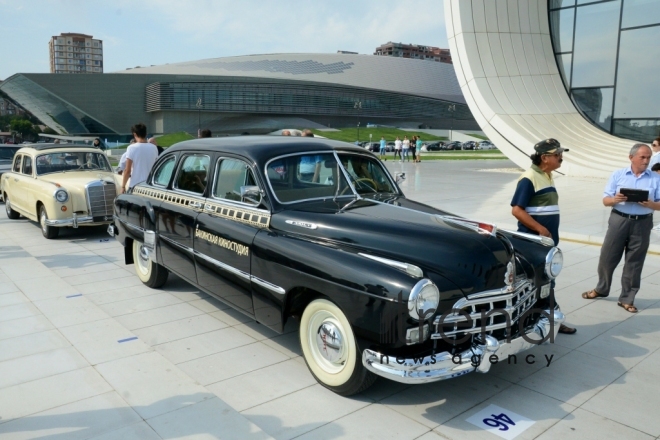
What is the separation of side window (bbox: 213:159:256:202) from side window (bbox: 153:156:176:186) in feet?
3.59

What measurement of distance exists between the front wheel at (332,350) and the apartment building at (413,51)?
191393 mm

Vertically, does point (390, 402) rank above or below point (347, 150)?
below

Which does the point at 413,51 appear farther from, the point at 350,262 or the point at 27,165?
the point at 350,262

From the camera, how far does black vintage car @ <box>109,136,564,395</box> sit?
10.9 ft

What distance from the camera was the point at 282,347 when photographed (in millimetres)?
4656

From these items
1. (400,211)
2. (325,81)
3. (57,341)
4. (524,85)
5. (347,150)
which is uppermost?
(325,81)

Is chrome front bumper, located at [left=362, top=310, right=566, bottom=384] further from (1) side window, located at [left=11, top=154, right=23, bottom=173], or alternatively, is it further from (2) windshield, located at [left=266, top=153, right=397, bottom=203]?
(1) side window, located at [left=11, top=154, right=23, bottom=173]

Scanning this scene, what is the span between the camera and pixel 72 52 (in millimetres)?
174500

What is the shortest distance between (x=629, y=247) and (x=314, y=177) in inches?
140

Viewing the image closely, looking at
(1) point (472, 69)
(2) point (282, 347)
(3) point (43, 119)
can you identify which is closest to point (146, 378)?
(2) point (282, 347)

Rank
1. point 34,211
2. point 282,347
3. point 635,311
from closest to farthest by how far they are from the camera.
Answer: point 282,347 < point 635,311 < point 34,211

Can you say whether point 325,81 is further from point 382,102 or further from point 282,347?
point 282,347

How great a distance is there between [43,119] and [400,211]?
94219mm

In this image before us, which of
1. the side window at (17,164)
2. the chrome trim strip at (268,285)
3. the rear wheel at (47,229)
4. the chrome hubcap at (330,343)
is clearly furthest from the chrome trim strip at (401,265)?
the side window at (17,164)
